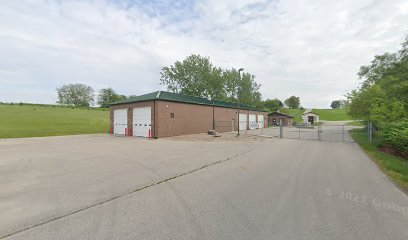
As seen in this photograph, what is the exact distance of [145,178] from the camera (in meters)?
6.52

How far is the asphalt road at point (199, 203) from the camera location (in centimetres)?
348

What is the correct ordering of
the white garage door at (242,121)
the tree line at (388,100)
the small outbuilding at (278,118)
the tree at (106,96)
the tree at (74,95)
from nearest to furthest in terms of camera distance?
the tree line at (388,100) < the white garage door at (242,121) < the small outbuilding at (278,118) < the tree at (74,95) < the tree at (106,96)

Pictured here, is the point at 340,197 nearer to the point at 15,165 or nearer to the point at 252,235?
the point at 252,235

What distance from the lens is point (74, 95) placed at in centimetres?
9700

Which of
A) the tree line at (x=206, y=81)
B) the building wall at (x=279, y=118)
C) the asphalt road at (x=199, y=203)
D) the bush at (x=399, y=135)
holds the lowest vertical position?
the asphalt road at (x=199, y=203)

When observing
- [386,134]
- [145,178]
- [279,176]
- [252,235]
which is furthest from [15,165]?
[386,134]

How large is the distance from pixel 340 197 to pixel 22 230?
7.02 metres

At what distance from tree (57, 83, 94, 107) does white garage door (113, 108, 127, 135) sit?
85.1m

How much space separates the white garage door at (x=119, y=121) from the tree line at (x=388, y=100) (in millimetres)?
25201

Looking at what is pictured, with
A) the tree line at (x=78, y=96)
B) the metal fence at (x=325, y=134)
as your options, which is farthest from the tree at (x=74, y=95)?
the metal fence at (x=325, y=134)

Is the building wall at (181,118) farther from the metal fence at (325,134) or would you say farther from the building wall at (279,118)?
the building wall at (279,118)

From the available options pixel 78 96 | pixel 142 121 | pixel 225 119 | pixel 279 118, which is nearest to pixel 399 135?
pixel 142 121

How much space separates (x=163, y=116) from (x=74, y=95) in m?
97.5

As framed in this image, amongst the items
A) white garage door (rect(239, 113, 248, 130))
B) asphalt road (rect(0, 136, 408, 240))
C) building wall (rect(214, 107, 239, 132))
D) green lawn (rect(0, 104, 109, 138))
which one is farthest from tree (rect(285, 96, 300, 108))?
asphalt road (rect(0, 136, 408, 240))
